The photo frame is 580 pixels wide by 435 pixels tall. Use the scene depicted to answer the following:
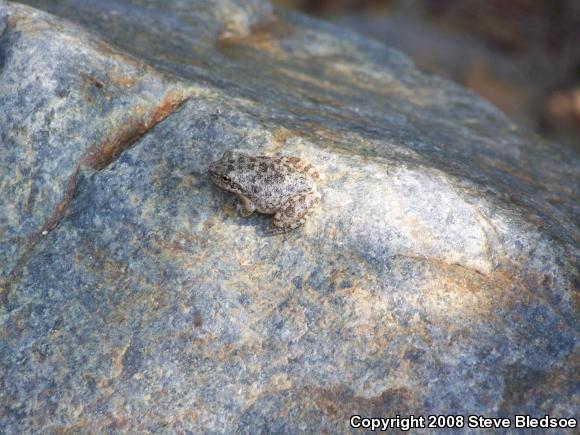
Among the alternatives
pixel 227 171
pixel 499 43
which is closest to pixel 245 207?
pixel 227 171

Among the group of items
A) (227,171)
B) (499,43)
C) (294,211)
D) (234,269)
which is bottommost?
(499,43)

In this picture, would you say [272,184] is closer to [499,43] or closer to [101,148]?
[101,148]

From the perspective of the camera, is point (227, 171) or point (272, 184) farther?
point (272, 184)

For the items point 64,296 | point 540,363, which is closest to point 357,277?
point 540,363

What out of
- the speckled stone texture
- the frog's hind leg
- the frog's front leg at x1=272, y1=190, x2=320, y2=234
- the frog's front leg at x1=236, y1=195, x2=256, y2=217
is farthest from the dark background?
the frog's front leg at x1=236, y1=195, x2=256, y2=217

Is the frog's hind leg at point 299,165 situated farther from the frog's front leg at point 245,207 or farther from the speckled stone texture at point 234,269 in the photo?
the frog's front leg at point 245,207
